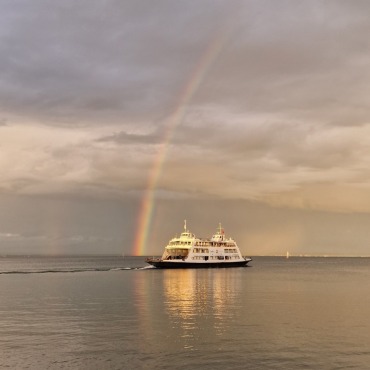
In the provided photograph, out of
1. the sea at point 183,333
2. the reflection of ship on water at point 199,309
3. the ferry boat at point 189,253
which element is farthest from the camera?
the ferry boat at point 189,253

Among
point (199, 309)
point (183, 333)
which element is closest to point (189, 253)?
point (199, 309)

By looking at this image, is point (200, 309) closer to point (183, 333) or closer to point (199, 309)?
point (199, 309)

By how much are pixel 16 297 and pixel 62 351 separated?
50202 millimetres

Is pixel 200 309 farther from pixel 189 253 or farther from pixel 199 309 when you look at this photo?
pixel 189 253

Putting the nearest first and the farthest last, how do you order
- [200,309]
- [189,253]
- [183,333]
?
[183,333] < [200,309] < [189,253]

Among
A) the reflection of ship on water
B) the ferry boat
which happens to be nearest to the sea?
the reflection of ship on water

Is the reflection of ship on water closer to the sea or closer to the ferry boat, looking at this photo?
the sea

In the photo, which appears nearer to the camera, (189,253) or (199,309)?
(199,309)

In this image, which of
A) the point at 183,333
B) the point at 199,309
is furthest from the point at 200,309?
the point at 183,333

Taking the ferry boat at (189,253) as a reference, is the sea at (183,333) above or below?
below

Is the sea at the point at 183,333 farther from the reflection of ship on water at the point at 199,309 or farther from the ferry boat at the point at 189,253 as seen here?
the ferry boat at the point at 189,253

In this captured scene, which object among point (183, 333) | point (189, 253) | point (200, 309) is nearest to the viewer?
point (183, 333)

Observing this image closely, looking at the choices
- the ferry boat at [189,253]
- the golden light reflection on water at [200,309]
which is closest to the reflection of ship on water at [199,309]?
the golden light reflection on water at [200,309]

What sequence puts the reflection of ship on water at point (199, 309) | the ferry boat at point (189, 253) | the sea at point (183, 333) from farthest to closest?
the ferry boat at point (189, 253) → the reflection of ship on water at point (199, 309) → the sea at point (183, 333)
